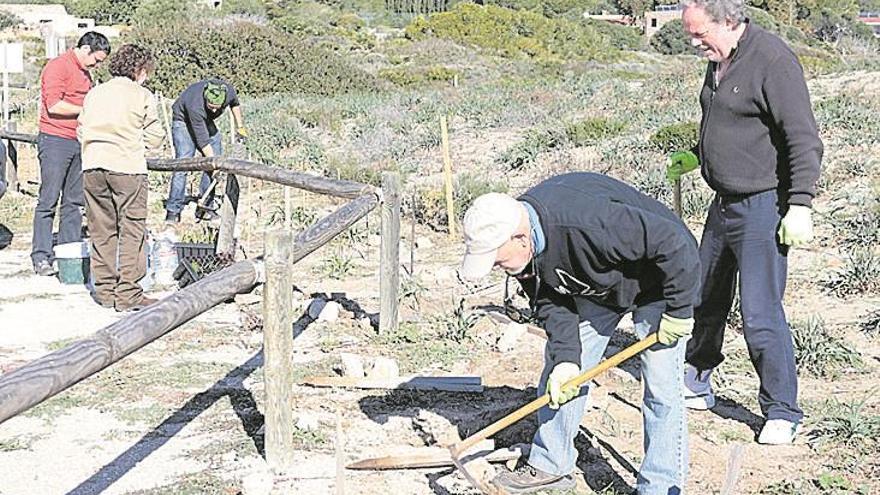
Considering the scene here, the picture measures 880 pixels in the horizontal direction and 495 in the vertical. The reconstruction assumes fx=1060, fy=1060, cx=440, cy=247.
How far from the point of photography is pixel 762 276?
4348mm

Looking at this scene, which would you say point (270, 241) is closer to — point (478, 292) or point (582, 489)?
point (582, 489)

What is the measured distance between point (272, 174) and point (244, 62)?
19875 mm

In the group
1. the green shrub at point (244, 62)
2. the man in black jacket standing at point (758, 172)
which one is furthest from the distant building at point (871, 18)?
the man in black jacket standing at point (758, 172)

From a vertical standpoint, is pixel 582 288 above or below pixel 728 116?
below

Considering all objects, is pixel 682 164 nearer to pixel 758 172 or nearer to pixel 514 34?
pixel 758 172

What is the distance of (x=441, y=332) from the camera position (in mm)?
6246

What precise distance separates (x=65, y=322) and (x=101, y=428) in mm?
2114

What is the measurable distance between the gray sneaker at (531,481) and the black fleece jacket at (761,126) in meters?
1.39

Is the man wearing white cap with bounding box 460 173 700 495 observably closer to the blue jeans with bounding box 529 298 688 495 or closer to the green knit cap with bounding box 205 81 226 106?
the blue jeans with bounding box 529 298 688 495

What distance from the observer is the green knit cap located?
30.6 feet

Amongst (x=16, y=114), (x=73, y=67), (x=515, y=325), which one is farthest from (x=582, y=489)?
(x=16, y=114)

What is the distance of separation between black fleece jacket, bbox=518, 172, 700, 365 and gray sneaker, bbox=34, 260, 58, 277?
548 centimetres

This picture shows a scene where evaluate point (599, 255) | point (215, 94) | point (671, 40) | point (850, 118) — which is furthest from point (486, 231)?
point (671, 40)

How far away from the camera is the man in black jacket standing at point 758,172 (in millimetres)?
4105
